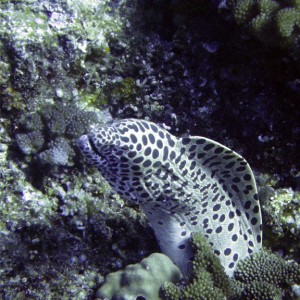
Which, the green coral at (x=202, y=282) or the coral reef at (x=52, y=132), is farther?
the coral reef at (x=52, y=132)

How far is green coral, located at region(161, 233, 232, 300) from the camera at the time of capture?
3410 millimetres

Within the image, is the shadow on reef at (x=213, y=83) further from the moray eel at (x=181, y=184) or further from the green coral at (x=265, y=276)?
the green coral at (x=265, y=276)

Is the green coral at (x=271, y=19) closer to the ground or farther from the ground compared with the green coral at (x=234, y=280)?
farther from the ground

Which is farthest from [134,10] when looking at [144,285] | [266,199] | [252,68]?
[144,285]

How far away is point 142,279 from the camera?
3.64 metres

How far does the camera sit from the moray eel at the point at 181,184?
327cm

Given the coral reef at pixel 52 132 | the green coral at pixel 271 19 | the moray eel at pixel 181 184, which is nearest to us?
the moray eel at pixel 181 184

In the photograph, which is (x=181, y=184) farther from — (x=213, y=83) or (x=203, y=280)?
(x=213, y=83)

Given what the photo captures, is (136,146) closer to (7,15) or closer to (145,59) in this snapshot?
(145,59)

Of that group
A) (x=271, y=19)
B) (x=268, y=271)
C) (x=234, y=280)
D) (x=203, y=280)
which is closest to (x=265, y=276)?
(x=268, y=271)

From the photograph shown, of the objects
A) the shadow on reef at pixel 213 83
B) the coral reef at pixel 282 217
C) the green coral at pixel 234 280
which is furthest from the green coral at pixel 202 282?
the shadow on reef at pixel 213 83

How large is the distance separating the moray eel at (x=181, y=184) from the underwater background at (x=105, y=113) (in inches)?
11.6

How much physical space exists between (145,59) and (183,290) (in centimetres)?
273

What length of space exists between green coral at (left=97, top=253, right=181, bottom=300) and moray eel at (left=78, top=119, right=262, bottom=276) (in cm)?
29
